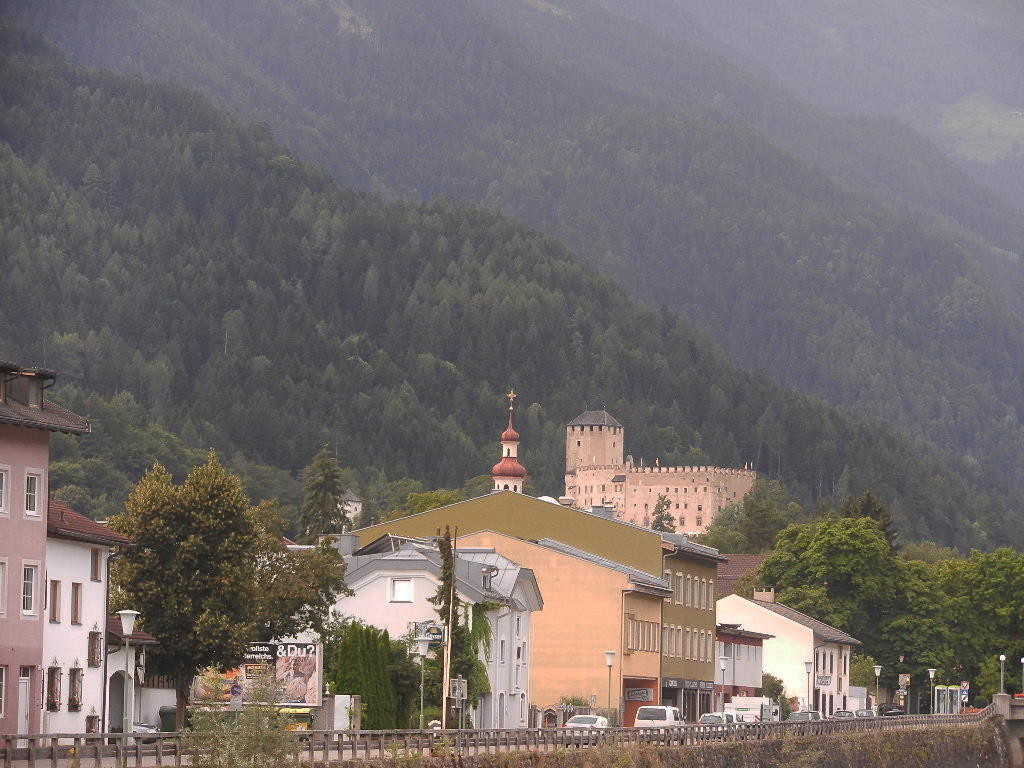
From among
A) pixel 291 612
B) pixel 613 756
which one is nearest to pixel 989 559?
pixel 291 612

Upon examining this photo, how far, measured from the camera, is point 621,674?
92.8 meters

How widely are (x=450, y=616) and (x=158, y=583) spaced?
28.1 ft

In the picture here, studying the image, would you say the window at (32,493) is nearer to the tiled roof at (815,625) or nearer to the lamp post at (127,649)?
the lamp post at (127,649)

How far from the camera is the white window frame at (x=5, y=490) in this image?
52.1 metres

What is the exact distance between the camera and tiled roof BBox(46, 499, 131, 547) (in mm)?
56875

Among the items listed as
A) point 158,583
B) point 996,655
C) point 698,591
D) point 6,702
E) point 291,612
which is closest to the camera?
point 6,702

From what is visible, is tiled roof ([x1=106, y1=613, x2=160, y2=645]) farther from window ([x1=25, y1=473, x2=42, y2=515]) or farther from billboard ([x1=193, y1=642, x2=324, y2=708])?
window ([x1=25, y1=473, x2=42, y2=515])

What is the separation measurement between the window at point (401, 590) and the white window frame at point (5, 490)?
92.4ft

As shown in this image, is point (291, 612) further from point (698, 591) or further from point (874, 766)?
point (698, 591)

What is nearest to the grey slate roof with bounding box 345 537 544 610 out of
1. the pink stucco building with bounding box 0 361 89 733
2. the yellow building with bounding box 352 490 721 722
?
the yellow building with bounding box 352 490 721 722

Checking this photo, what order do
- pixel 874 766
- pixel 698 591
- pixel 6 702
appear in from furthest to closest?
pixel 698 591 → pixel 874 766 → pixel 6 702

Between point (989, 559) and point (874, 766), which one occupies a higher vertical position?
point (989, 559)

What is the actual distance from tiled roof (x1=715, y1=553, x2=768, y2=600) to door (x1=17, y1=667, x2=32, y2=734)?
91944 millimetres

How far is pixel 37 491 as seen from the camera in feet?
177
